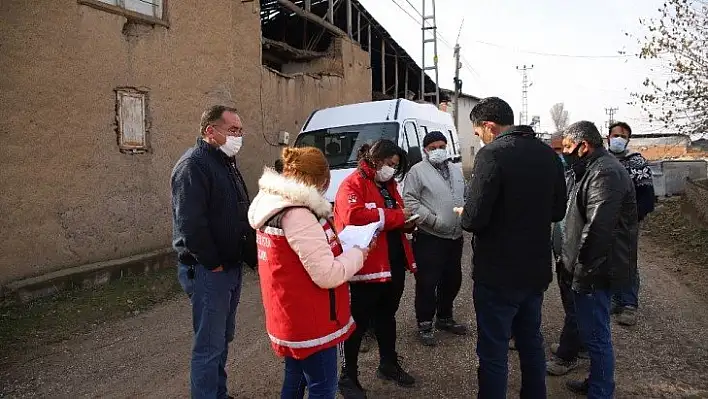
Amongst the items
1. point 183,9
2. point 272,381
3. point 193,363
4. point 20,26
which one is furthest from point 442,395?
point 183,9

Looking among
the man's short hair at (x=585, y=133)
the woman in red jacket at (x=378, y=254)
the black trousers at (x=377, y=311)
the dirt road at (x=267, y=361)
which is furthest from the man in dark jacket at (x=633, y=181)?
the black trousers at (x=377, y=311)

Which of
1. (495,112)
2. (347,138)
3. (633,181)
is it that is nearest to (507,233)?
(495,112)

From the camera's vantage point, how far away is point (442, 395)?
3.35 metres

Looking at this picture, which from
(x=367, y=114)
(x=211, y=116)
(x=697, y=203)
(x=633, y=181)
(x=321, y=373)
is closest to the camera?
(x=321, y=373)

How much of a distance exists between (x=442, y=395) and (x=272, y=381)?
1.27 meters

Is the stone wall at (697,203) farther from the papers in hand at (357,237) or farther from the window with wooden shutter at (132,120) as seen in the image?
the window with wooden shutter at (132,120)

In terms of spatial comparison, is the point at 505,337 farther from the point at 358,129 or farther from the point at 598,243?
the point at 358,129

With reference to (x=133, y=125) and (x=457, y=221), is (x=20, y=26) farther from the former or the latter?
(x=457, y=221)

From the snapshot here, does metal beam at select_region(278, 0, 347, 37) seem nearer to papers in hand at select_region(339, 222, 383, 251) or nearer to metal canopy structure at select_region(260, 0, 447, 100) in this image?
metal canopy structure at select_region(260, 0, 447, 100)

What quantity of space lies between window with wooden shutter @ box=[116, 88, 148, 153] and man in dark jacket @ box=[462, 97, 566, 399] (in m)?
5.56

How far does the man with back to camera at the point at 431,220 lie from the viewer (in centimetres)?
411

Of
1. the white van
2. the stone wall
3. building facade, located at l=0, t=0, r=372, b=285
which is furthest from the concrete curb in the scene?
the stone wall

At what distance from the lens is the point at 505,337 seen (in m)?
2.71

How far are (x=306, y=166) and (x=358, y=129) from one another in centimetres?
579
